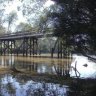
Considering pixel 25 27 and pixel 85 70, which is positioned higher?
pixel 25 27

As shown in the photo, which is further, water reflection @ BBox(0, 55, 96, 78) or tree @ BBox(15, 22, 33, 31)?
tree @ BBox(15, 22, 33, 31)

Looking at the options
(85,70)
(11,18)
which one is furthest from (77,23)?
(11,18)

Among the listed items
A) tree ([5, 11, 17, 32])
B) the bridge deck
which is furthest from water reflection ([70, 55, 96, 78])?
tree ([5, 11, 17, 32])

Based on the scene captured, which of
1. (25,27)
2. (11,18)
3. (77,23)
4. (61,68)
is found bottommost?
(61,68)

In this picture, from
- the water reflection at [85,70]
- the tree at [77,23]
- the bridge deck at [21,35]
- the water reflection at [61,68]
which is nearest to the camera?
the tree at [77,23]

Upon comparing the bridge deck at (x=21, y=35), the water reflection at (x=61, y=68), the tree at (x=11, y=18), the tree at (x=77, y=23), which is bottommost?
the water reflection at (x=61, y=68)

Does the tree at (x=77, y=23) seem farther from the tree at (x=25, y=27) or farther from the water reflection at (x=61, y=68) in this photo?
the tree at (x=25, y=27)

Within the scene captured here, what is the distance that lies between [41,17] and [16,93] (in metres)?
6.62

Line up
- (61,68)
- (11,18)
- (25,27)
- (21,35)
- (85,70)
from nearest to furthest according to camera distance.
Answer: (85,70) → (61,68) → (21,35) → (25,27) → (11,18)

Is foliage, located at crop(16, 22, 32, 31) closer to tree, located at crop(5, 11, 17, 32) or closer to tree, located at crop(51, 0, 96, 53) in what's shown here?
tree, located at crop(5, 11, 17, 32)

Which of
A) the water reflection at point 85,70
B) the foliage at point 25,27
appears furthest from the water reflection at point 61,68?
the foliage at point 25,27

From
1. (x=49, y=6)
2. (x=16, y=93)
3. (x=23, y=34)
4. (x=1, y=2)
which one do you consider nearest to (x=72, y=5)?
(x=49, y=6)

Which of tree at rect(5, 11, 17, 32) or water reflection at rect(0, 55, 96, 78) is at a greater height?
tree at rect(5, 11, 17, 32)

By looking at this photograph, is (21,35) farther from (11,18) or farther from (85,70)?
(11,18)
